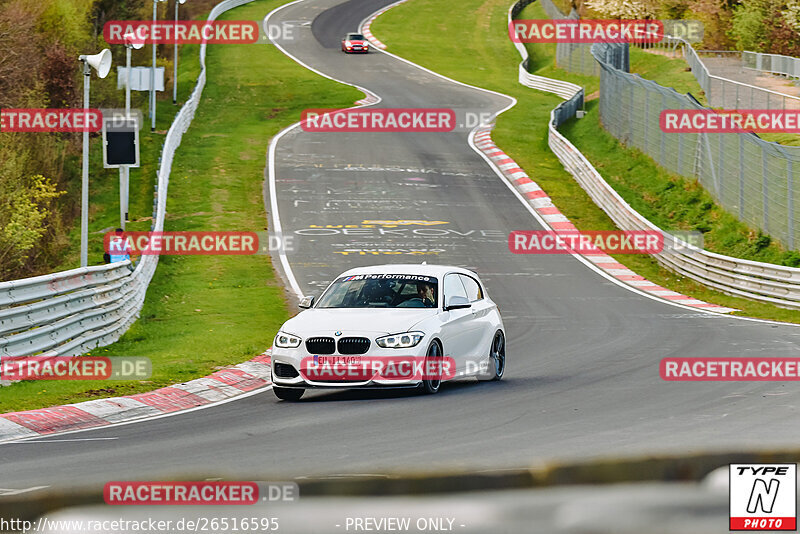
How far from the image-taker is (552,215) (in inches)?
1391

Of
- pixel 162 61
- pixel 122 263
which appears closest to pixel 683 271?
pixel 122 263

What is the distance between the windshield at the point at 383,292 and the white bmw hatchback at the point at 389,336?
1 cm

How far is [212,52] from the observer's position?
233ft

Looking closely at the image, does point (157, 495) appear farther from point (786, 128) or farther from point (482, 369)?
point (786, 128)

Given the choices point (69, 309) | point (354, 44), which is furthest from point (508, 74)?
point (69, 309)

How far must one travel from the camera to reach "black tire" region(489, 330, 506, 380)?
46.6 feet

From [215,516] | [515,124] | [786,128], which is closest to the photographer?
[215,516]

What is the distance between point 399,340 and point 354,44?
64127mm

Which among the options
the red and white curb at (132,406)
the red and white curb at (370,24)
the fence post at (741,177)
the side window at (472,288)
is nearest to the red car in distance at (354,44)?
the red and white curb at (370,24)

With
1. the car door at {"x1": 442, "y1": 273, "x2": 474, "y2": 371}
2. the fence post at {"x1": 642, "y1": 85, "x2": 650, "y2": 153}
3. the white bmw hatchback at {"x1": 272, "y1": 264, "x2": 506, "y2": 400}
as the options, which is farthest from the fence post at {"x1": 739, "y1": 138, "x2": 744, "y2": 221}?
the car door at {"x1": 442, "y1": 273, "x2": 474, "y2": 371}

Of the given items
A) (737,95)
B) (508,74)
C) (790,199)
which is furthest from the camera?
(508,74)

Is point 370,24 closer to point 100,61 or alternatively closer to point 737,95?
point 737,95

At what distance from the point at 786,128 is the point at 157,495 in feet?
113

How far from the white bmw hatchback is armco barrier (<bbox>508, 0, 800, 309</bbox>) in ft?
38.1
